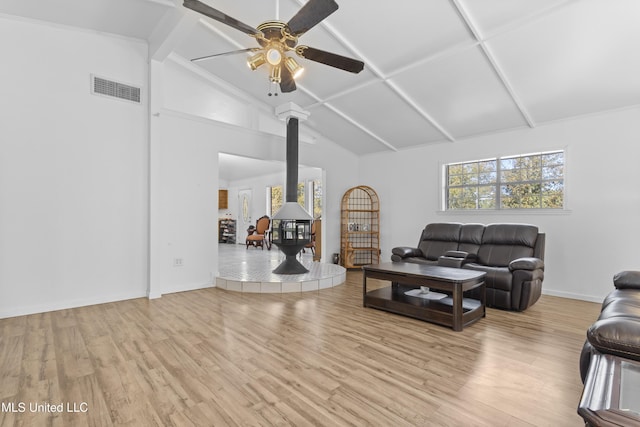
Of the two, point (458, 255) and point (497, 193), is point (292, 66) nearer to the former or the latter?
point (458, 255)

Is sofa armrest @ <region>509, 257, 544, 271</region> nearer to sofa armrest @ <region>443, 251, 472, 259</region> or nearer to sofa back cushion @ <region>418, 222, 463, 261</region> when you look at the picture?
sofa armrest @ <region>443, 251, 472, 259</region>

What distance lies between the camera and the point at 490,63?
3.67m

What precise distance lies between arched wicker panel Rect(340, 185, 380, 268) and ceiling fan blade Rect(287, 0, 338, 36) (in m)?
4.56

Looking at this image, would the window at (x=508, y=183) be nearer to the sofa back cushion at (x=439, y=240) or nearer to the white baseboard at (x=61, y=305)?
the sofa back cushion at (x=439, y=240)

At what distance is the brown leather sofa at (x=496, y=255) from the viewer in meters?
3.70

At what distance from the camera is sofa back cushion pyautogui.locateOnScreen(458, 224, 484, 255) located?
477 centimetres

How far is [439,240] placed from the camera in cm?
518

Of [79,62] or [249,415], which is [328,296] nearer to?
[249,415]

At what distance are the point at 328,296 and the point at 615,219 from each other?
3.82 metres

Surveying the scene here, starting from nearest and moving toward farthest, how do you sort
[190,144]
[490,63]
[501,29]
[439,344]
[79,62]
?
[439,344] → [501,29] → [490,63] → [79,62] → [190,144]

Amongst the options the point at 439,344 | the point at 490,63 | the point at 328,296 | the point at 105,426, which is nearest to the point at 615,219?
the point at 490,63

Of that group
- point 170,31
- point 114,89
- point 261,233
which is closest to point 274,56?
point 170,31

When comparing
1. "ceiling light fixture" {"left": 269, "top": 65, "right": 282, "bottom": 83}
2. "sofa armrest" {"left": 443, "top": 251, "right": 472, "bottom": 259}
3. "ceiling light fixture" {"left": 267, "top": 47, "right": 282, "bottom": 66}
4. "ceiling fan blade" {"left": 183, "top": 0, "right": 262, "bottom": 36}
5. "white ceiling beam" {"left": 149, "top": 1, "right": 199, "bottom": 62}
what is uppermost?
"white ceiling beam" {"left": 149, "top": 1, "right": 199, "bottom": 62}

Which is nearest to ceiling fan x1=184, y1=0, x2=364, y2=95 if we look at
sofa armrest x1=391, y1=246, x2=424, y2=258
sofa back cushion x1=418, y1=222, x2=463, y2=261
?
sofa armrest x1=391, y1=246, x2=424, y2=258
